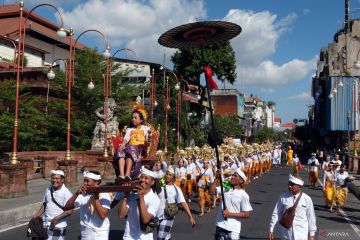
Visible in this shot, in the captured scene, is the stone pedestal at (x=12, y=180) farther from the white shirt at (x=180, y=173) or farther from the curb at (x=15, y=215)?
the white shirt at (x=180, y=173)

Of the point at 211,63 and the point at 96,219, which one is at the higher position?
the point at 211,63

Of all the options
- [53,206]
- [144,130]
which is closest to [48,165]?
[53,206]

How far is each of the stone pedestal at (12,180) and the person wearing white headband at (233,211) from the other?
33.6 ft

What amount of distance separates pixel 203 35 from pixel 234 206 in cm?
241

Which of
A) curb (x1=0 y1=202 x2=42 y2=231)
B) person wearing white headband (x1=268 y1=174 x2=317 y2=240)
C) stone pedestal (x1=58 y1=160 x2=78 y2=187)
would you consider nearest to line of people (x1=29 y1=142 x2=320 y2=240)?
person wearing white headband (x1=268 y1=174 x2=317 y2=240)

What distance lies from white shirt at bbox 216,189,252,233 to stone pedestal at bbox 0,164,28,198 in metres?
10.3

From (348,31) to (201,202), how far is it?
46.7 meters

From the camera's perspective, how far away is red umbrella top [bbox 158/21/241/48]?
6.39m

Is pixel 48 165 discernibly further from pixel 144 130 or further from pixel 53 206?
pixel 144 130

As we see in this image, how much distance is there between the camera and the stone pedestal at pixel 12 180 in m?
14.8

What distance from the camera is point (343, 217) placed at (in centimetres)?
1369

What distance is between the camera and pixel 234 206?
6.43 m

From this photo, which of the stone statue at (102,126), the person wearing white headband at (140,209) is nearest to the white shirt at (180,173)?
the person wearing white headband at (140,209)

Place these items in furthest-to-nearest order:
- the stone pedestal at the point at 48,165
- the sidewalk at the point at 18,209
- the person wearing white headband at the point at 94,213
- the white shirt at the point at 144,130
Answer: the stone pedestal at the point at 48,165 < the sidewalk at the point at 18,209 < the white shirt at the point at 144,130 < the person wearing white headband at the point at 94,213
